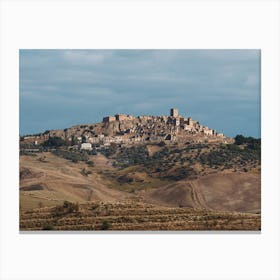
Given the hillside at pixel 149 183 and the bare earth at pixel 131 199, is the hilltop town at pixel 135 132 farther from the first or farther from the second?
the bare earth at pixel 131 199

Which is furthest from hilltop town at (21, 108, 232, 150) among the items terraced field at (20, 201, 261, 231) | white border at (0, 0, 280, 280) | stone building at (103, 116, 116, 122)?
terraced field at (20, 201, 261, 231)

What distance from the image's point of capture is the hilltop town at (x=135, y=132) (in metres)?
19.6

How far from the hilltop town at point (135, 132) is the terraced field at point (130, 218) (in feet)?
4.32

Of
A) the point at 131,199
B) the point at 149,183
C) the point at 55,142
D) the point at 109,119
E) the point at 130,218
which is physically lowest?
the point at 130,218

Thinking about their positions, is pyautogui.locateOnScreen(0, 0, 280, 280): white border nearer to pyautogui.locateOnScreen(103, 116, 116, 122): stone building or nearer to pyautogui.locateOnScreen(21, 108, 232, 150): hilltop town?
pyautogui.locateOnScreen(21, 108, 232, 150): hilltop town

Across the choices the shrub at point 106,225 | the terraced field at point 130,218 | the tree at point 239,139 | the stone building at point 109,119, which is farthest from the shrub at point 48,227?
the tree at point 239,139

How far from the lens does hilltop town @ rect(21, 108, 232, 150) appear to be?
1959 centimetres

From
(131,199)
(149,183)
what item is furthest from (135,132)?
(131,199)

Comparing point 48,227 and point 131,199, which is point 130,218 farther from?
point 48,227
